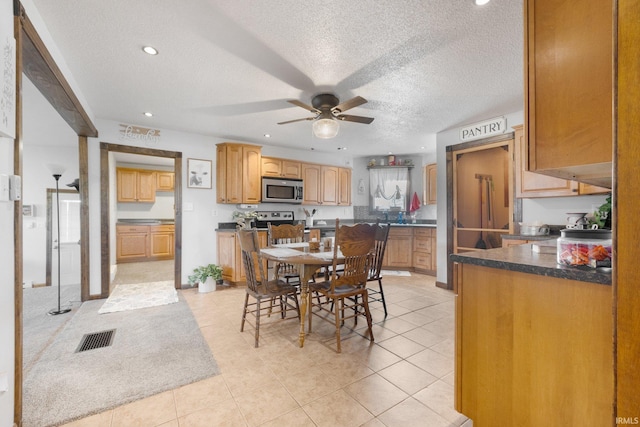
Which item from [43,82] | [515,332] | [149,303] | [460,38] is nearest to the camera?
[515,332]

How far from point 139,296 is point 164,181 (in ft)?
12.6

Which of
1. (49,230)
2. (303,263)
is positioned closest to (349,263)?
(303,263)

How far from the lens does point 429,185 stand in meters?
5.60

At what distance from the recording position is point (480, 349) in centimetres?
119

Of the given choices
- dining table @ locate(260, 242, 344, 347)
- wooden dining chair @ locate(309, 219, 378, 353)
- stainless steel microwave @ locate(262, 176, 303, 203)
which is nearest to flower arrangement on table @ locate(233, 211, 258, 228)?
stainless steel microwave @ locate(262, 176, 303, 203)

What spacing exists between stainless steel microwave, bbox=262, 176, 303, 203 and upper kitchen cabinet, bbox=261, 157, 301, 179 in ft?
0.39

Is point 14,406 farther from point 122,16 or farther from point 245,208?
point 245,208

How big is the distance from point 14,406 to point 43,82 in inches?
87.1

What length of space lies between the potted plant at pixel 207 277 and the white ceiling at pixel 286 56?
2.12 meters

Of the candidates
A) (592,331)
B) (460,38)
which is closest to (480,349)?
(592,331)

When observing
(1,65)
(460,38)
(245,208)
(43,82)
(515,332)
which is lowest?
(515,332)

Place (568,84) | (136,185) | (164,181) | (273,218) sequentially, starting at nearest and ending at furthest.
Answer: (568,84) → (273,218) → (136,185) → (164,181)

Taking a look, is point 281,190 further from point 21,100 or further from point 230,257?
point 21,100

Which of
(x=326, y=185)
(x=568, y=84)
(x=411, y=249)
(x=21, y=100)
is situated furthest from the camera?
(x=326, y=185)
